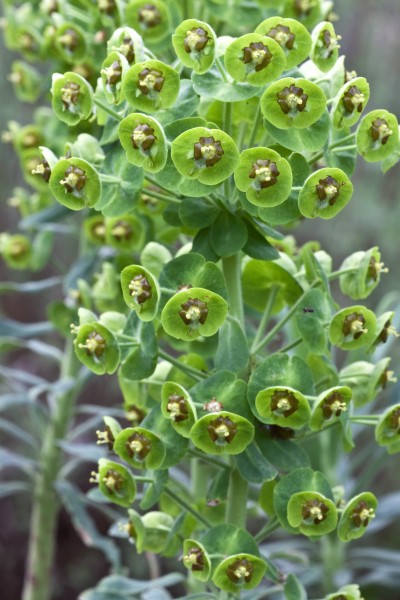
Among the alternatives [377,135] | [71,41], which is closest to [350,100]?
[377,135]

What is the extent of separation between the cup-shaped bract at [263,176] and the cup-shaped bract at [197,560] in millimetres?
417

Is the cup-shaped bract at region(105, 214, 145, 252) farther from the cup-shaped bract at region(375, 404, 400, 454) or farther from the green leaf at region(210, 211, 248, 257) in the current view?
the cup-shaped bract at region(375, 404, 400, 454)

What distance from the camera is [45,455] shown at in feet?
6.12

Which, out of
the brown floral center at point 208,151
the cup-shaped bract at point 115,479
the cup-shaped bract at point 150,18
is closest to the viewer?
the brown floral center at point 208,151

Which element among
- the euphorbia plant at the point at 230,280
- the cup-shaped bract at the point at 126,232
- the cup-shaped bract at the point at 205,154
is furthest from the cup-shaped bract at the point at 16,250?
the cup-shaped bract at the point at 205,154

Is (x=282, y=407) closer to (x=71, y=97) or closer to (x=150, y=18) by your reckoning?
(x=71, y=97)

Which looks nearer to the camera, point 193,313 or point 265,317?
point 193,313

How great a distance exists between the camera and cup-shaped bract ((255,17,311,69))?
1016 millimetres

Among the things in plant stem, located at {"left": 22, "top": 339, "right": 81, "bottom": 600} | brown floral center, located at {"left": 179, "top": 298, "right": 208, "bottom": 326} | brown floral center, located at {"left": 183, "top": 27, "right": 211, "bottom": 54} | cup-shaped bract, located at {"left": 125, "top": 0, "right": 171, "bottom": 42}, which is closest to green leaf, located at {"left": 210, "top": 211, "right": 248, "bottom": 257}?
brown floral center, located at {"left": 179, "top": 298, "right": 208, "bottom": 326}

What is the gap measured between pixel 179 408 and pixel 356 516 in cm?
26

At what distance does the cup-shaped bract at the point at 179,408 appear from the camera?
0.99 m

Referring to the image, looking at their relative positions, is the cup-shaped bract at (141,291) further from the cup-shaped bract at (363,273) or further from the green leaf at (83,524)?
the green leaf at (83,524)

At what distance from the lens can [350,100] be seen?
1004 mm

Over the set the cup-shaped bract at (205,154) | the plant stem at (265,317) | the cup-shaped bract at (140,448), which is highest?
the cup-shaped bract at (205,154)
